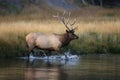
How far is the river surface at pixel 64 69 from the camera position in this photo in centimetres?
1988

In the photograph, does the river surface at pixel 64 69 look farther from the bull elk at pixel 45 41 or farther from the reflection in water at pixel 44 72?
the bull elk at pixel 45 41

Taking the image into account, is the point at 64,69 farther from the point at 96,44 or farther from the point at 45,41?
the point at 96,44

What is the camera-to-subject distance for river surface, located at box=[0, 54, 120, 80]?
1988cm

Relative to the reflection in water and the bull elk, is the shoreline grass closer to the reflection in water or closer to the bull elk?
the bull elk

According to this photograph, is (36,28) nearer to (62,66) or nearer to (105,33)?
(105,33)

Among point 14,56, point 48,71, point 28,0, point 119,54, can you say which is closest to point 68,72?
point 48,71

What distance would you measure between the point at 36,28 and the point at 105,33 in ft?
10.3

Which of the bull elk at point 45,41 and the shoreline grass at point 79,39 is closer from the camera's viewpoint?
the bull elk at point 45,41

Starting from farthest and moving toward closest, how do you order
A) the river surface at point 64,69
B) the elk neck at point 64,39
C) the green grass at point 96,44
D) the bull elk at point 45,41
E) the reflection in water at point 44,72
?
1. the green grass at point 96,44
2. the elk neck at point 64,39
3. the bull elk at point 45,41
4. the river surface at point 64,69
5. the reflection in water at point 44,72

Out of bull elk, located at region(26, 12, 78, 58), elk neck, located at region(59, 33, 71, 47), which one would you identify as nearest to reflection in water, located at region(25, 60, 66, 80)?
bull elk, located at region(26, 12, 78, 58)

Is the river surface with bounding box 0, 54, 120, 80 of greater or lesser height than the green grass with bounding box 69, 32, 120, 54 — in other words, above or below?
below

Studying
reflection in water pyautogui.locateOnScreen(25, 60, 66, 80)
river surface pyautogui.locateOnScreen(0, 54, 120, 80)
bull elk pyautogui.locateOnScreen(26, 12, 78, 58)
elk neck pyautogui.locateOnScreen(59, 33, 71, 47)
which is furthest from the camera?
elk neck pyautogui.locateOnScreen(59, 33, 71, 47)

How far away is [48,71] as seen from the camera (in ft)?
70.3

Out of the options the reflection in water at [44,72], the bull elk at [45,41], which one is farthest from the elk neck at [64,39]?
the reflection in water at [44,72]
